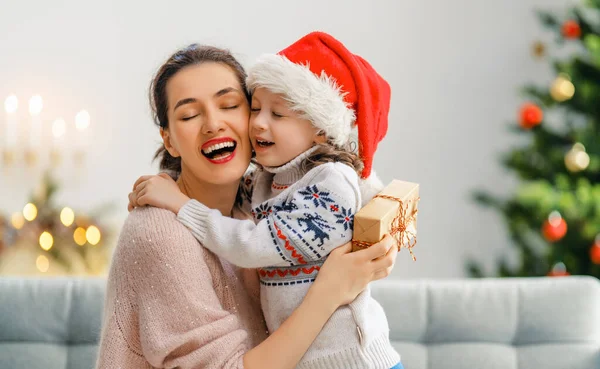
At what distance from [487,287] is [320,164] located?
3.50 feet

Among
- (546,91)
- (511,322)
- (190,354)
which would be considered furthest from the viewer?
(546,91)

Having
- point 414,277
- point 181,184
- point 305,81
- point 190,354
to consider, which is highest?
point 305,81

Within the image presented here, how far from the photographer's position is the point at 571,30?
10.3 ft

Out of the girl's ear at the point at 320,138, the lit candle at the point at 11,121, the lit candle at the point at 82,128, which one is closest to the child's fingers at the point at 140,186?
the girl's ear at the point at 320,138

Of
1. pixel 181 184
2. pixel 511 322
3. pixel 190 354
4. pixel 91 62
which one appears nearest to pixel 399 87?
pixel 91 62

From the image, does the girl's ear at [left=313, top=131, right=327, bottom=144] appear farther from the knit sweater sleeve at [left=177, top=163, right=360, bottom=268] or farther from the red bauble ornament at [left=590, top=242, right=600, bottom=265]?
the red bauble ornament at [left=590, top=242, right=600, bottom=265]

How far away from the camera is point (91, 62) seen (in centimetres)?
405

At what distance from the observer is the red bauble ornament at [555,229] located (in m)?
3.10

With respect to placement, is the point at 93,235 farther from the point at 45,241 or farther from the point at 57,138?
the point at 57,138

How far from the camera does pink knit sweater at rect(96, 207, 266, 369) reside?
1.38 meters

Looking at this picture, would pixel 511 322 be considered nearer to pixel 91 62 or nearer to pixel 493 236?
pixel 493 236

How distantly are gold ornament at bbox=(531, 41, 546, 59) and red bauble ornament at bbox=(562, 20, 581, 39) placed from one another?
20.4 inches

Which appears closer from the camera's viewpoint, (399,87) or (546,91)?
(546,91)

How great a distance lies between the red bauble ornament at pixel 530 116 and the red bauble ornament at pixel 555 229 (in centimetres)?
50
